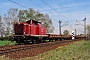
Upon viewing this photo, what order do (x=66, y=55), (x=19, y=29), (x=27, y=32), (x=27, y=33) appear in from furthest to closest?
(x=27, y=32)
(x=27, y=33)
(x=19, y=29)
(x=66, y=55)

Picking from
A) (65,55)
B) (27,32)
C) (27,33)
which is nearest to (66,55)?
(65,55)

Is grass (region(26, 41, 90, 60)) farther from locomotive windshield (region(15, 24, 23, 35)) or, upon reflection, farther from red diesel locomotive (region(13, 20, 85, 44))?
locomotive windshield (region(15, 24, 23, 35))

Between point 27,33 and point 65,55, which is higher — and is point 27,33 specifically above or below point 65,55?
above

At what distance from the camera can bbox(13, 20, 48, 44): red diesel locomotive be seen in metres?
32.9

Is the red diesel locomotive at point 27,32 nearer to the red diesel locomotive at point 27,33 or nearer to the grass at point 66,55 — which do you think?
the red diesel locomotive at point 27,33

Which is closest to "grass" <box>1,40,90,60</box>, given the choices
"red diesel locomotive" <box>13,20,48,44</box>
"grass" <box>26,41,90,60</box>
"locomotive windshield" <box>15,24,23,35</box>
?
"grass" <box>26,41,90,60</box>

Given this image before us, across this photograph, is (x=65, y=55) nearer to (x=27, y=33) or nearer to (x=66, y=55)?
(x=66, y=55)

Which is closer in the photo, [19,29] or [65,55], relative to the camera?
[65,55]

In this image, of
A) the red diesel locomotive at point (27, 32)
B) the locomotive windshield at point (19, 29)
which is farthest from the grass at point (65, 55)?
the locomotive windshield at point (19, 29)

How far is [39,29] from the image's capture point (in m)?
38.8

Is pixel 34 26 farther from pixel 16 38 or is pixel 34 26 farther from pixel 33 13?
pixel 33 13

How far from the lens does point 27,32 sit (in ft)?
114

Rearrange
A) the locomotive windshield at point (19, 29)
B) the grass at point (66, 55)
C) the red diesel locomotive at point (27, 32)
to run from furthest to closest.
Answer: the locomotive windshield at point (19, 29) < the red diesel locomotive at point (27, 32) < the grass at point (66, 55)

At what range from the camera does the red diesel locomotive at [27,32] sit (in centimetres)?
3291
